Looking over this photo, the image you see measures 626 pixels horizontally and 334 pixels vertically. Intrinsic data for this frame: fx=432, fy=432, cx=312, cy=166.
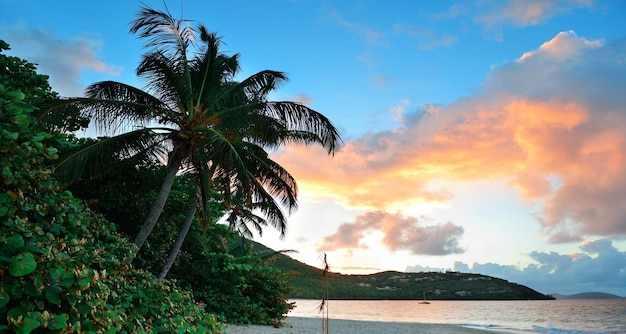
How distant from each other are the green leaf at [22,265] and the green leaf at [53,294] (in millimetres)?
266

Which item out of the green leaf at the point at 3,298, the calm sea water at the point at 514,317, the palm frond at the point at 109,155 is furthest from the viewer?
the calm sea water at the point at 514,317

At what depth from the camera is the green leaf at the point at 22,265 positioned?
280cm

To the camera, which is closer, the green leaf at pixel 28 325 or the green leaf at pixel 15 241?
the green leaf at pixel 28 325

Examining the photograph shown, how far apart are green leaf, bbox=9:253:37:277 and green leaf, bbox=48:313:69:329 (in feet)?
1.23

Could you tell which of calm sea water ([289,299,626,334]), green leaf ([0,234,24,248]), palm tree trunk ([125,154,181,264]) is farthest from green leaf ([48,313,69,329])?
palm tree trunk ([125,154,181,264])

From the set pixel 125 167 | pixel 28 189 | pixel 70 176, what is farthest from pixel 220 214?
pixel 28 189

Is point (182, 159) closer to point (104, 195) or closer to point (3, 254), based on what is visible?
point (104, 195)

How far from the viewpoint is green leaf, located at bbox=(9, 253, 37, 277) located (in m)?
2.80

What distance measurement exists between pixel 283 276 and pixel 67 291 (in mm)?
14071

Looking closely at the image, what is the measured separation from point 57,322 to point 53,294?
0.68 ft

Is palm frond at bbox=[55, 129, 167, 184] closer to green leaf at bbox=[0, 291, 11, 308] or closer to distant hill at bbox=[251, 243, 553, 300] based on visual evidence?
green leaf at bbox=[0, 291, 11, 308]

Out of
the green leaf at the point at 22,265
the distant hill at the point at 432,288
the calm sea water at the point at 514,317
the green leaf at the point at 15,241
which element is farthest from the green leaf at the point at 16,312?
the distant hill at the point at 432,288

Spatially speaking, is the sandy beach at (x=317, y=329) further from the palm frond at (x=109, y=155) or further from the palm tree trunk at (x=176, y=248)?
the palm frond at (x=109, y=155)

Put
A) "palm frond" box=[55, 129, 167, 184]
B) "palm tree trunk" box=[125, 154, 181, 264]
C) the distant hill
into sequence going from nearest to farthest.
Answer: "palm frond" box=[55, 129, 167, 184] < "palm tree trunk" box=[125, 154, 181, 264] < the distant hill
